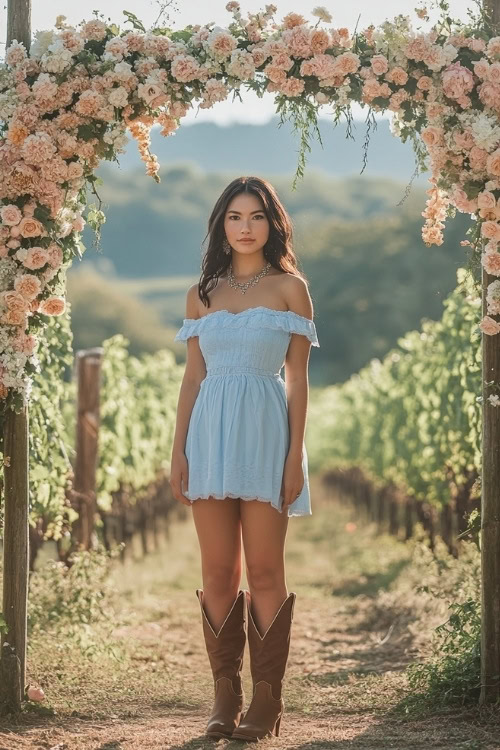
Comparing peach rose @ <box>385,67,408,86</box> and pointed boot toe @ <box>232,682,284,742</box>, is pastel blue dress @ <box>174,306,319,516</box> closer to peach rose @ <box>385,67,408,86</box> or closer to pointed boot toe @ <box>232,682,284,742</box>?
pointed boot toe @ <box>232,682,284,742</box>

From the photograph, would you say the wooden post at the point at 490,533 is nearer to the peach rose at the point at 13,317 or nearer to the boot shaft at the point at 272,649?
the boot shaft at the point at 272,649

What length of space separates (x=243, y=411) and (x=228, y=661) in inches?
37.8

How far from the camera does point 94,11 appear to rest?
177 inches

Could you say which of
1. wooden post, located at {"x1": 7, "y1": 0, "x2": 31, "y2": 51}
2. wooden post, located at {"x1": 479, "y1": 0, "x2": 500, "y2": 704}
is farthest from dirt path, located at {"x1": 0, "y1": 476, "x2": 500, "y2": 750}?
wooden post, located at {"x1": 7, "y1": 0, "x2": 31, "y2": 51}

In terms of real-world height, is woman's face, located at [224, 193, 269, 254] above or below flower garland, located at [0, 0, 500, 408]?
below

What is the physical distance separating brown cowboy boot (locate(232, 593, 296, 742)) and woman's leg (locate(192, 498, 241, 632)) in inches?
5.2

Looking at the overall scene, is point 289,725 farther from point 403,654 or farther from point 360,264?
point 360,264

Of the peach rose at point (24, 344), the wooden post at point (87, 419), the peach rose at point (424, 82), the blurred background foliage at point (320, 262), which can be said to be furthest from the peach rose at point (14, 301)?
the wooden post at point (87, 419)

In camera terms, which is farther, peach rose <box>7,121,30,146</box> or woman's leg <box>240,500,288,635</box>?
peach rose <box>7,121,30,146</box>

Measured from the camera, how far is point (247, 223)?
411cm

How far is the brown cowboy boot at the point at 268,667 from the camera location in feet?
13.1

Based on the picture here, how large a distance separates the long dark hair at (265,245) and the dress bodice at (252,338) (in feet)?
0.59

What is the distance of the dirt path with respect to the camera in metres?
4.05

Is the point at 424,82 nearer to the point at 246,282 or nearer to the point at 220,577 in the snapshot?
the point at 246,282
